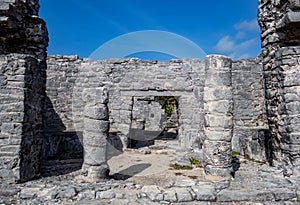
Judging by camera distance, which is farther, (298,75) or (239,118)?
(239,118)

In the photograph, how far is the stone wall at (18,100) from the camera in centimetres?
446

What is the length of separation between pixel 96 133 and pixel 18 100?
1698 mm

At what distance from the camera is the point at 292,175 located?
4750 millimetres

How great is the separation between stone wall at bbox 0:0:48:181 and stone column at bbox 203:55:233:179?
377cm

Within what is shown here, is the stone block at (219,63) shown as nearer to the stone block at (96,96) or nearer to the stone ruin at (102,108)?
the stone ruin at (102,108)

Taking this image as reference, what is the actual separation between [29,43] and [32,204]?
3.84m

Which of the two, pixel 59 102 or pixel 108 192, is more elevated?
pixel 59 102

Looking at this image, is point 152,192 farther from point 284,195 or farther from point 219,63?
point 219,63

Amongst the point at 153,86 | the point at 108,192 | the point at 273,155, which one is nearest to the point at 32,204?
the point at 108,192

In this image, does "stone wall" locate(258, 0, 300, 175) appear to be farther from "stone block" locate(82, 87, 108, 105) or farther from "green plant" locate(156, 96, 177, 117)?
"green plant" locate(156, 96, 177, 117)

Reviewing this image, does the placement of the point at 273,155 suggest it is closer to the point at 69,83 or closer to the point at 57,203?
the point at 57,203

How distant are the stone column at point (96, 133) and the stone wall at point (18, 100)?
3.59ft

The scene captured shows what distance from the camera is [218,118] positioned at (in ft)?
16.3

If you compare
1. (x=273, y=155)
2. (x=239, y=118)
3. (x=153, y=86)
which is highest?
(x=153, y=86)
